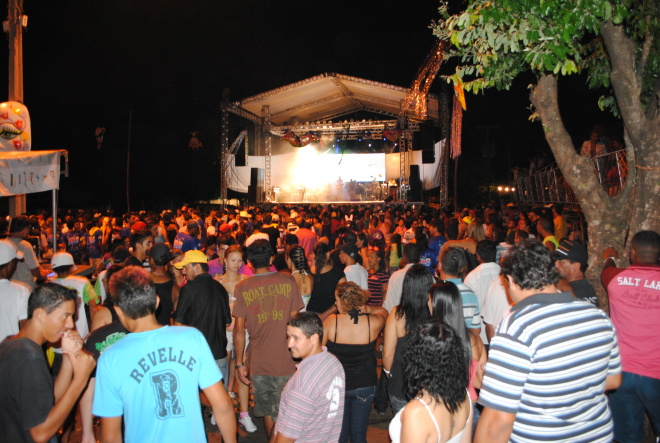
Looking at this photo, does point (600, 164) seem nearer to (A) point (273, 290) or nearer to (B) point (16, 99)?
(A) point (273, 290)

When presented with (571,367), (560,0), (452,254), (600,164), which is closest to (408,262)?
(452,254)

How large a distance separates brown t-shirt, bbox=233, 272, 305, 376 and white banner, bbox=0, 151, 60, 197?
13.2ft

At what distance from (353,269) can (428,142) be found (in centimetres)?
1756

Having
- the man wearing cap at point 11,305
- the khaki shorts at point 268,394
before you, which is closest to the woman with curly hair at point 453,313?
the khaki shorts at point 268,394

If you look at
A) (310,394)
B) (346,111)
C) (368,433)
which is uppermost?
(346,111)

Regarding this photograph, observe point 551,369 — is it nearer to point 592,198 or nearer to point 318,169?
point 592,198

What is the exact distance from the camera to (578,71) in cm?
400

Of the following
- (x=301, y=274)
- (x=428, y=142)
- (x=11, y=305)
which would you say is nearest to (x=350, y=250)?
(x=301, y=274)

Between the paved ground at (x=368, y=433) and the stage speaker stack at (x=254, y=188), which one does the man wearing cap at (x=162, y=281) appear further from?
the stage speaker stack at (x=254, y=188)

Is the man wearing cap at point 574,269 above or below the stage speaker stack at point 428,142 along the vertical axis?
below

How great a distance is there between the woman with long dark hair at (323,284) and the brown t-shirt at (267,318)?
96cm

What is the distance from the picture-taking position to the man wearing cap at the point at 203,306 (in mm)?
3910

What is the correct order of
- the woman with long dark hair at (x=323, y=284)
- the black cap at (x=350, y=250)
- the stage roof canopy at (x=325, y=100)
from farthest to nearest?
the stage roof canopy at (x=325, y=100), the black cap at (x=350, y=250), the woman with long dark hair at (x=323, y=284)

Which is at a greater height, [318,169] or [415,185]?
[318,169]
